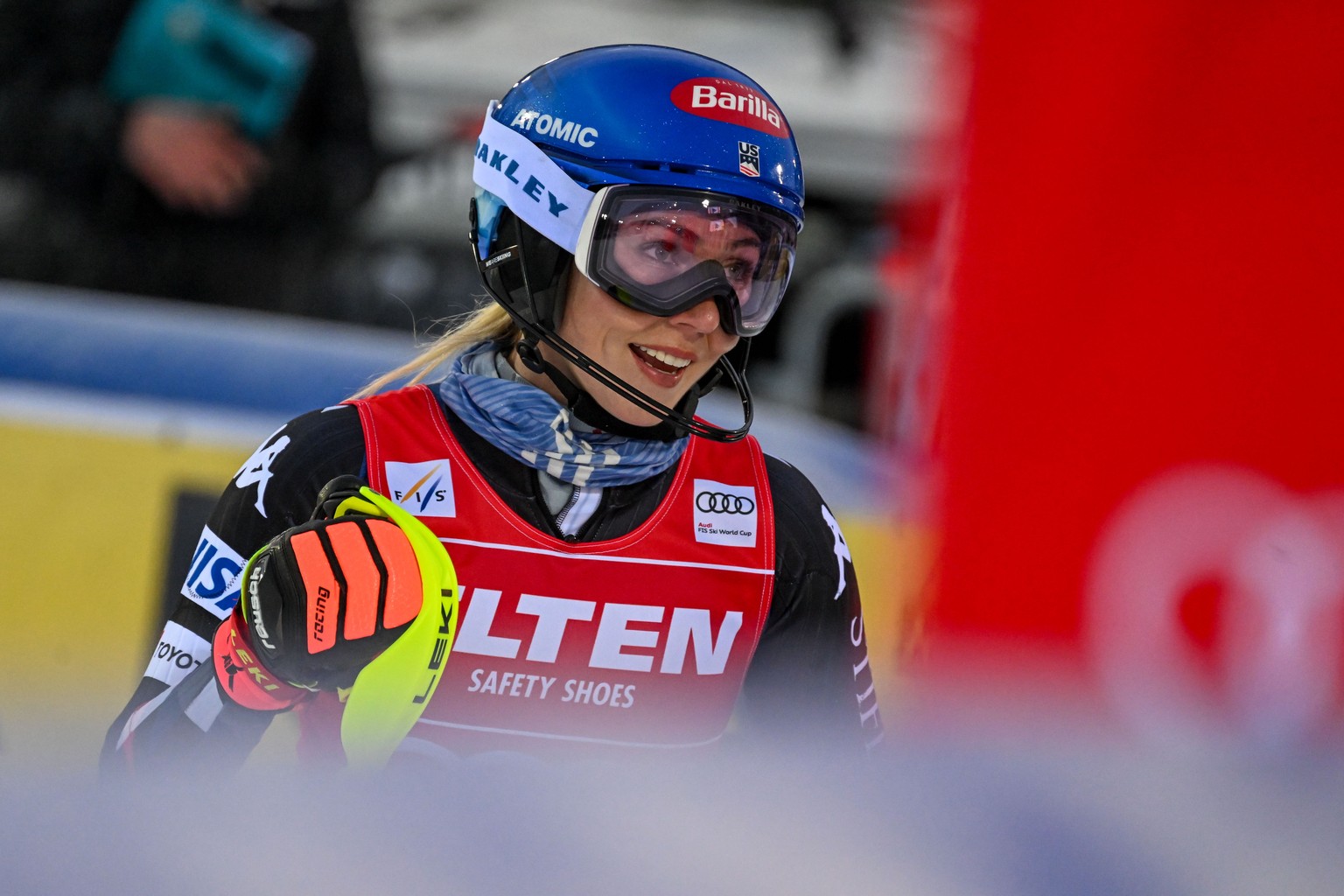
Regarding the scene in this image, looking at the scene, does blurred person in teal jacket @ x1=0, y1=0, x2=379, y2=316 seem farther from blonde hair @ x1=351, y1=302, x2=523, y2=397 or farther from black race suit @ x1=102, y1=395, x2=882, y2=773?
black race suit @ x1=102, y1=395, x2=882, y2=773

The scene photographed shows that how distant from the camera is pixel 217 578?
1850 mm

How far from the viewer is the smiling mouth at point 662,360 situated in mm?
1957

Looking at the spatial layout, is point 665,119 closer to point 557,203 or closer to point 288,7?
point 557,203

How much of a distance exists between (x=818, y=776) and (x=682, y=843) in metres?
0.07

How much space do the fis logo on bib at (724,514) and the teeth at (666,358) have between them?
0.21m

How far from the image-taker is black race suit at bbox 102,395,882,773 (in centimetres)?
176

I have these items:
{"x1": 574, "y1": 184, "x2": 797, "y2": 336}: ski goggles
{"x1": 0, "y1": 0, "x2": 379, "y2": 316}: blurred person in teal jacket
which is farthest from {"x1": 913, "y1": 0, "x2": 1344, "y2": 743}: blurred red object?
{"x1": 0, "y1": 0, "x2": 379, "y2": 316}: blurred person in teal jacket

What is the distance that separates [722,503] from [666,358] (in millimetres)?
248

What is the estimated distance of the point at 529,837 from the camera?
0.61 meters

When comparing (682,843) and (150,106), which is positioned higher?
(682,843)

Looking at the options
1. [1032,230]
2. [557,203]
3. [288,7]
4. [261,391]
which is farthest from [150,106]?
[1032,230]

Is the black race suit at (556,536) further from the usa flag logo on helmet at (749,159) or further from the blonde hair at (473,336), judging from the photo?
the usa flag logo on helmet at (749,159)

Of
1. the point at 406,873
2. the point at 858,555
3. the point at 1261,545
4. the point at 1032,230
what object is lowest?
the point at 858,555

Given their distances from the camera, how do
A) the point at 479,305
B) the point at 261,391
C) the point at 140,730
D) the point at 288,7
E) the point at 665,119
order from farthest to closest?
the point at 288,7 < the point at 261,391 < the point at 479,305 < the point at 665,119 < the point at 140,730
